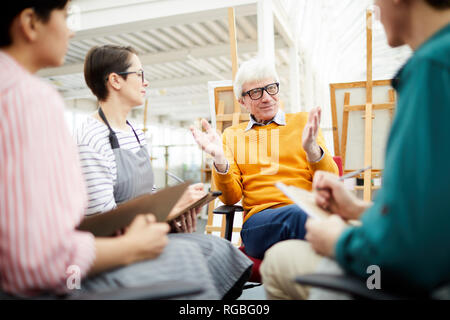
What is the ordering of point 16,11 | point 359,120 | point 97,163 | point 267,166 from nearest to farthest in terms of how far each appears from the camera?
point 16,11, point 97,163, point 267,166, point 359,120

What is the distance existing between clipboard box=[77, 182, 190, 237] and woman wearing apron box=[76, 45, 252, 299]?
0.12m

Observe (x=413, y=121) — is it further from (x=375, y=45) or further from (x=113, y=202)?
(x=375, y=45)

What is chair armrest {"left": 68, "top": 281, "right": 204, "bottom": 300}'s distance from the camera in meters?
0.63

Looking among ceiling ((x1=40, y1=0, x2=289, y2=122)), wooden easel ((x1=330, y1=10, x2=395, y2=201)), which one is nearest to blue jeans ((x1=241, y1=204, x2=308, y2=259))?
wooden easel ((x1=330, y1=10, x2=395, y2=201))

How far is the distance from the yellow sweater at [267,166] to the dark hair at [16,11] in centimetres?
119

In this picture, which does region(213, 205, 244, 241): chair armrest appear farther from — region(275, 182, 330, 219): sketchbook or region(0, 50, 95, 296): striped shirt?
region(0, 50, 95, 296): striped shirt

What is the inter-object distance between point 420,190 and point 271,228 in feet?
3.50

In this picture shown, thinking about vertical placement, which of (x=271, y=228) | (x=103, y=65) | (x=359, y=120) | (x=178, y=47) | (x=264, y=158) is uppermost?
(x=178, y=47)

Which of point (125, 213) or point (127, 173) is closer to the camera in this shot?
point (125, 213)

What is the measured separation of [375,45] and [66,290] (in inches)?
313

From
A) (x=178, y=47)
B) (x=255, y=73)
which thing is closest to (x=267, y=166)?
(x=255, y=73)

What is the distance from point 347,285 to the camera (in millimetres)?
652

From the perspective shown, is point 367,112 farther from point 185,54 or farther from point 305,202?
point 185,54

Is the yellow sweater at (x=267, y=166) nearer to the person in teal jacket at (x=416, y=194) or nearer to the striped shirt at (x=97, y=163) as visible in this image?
the striped shirt at (x=97, y=163)
